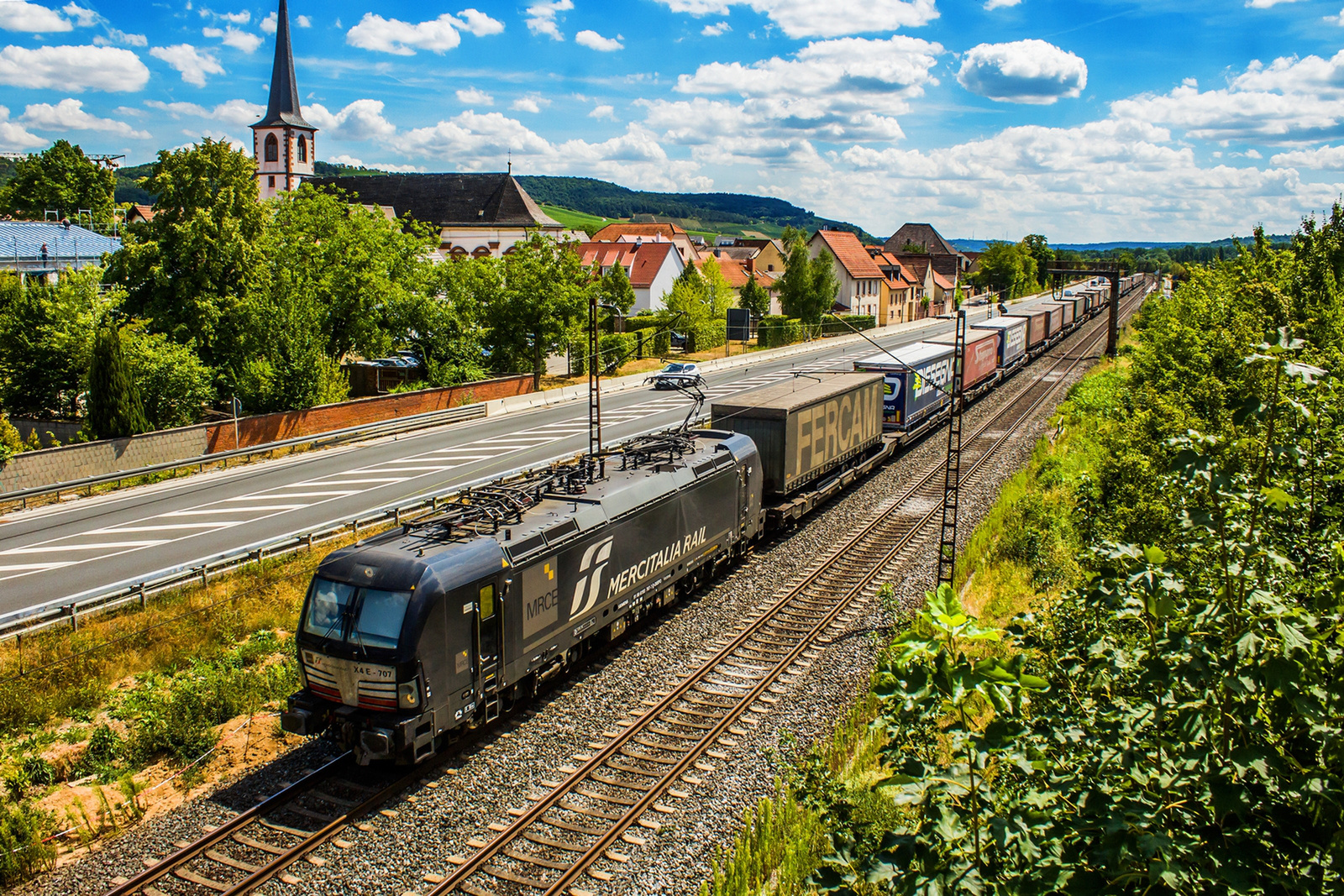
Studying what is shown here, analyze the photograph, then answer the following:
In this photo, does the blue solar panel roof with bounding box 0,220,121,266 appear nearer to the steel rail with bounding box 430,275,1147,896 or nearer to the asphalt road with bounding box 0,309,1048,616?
the asphalt road with bounding box 0,309,1048,616

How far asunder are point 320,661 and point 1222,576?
11.1 meters

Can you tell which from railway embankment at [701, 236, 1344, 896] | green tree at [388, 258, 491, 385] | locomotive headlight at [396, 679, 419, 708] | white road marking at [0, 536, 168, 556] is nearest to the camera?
railway embankment at [701, 236, 1344, 896]

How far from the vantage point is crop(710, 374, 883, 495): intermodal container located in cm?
2347

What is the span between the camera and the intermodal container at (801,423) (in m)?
23.5

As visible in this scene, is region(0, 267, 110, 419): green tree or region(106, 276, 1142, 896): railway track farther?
region(0, 267, 110, 419): green tree

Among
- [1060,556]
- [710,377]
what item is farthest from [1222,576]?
[710,377]

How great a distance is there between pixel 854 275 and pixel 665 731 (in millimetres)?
83375

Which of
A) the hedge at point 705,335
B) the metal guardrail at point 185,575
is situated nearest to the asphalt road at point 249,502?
the metal guardrail at point 185,575

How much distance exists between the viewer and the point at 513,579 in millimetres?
13297

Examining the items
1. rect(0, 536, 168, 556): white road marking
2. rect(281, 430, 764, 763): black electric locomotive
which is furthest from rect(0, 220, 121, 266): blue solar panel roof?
rect(281, 430, 764, 763): black electric locomotive

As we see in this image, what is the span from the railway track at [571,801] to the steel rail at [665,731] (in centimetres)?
2

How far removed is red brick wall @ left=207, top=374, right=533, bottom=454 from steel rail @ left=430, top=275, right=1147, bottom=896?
77.4 ft

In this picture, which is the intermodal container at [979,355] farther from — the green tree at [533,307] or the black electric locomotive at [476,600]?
the black electric locomotive at [476,600]

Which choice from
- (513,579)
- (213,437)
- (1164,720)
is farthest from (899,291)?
(1164,720)
